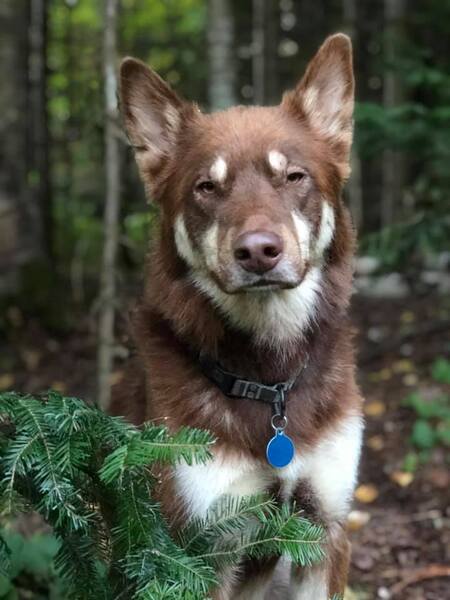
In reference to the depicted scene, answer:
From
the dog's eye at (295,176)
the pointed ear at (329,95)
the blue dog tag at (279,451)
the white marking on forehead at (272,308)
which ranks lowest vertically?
the blue dog tag at (279,451)

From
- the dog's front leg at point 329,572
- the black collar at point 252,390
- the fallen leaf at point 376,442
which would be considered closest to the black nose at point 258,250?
the black collar at point 252,390

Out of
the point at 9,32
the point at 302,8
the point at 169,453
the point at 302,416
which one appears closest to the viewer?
the point at 169,453

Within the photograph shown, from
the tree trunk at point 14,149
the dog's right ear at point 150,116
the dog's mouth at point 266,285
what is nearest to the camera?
the dog's mouth at point 266,285

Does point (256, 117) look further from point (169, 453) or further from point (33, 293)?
point (33, 293)

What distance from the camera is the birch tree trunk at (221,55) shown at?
306 inches

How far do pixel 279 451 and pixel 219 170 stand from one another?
1.04 m

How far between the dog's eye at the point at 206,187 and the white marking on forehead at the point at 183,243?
153mm

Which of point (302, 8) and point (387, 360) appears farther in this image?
point (302, 8)

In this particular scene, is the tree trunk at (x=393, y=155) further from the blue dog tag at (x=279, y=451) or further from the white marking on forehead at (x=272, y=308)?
the blue dog tag at (x=279, y=451)

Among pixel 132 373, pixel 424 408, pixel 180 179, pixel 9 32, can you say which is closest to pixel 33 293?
pixel 9 32

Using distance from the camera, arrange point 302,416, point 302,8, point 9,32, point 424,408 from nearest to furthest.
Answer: point 302,416 < point 424,408 < point 9,32 < point 302,8

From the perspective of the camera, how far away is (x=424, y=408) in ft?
19.6

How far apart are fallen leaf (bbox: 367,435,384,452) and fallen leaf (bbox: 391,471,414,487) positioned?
0.39 meters

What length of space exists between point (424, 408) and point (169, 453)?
4.13 meters
